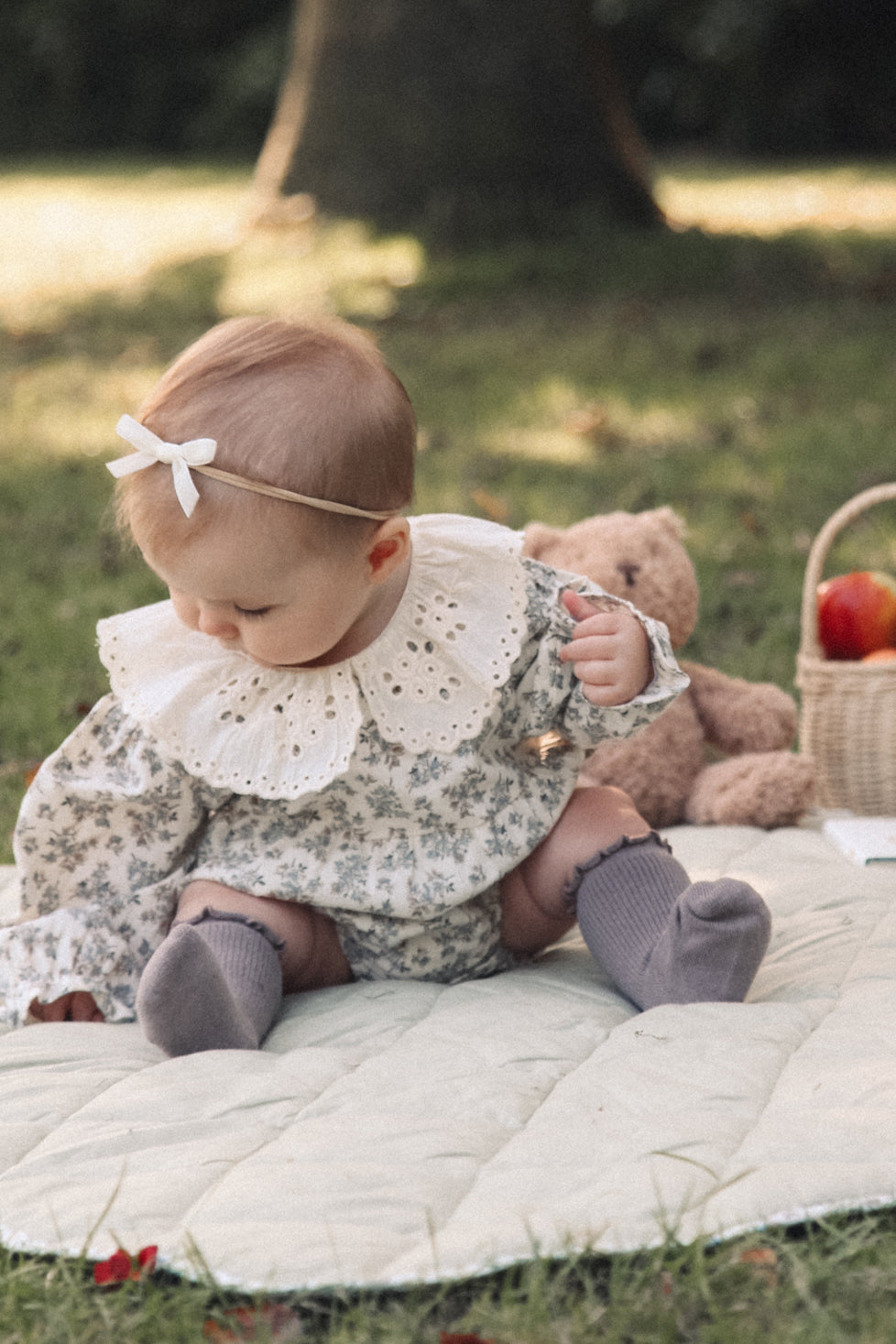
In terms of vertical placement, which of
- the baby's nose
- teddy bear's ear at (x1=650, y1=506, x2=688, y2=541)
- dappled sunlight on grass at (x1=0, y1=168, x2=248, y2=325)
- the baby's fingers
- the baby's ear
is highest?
dappled sunlight on grass at (x1=0, y1=168, x2=248, y2=325)

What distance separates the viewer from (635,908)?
2.04 meters

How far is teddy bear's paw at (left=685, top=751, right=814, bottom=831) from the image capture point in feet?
8.84

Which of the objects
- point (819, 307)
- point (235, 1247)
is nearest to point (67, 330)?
point (819, 307)

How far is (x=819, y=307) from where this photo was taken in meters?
7.64

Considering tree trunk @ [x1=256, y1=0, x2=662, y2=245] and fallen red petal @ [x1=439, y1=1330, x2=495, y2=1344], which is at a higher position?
tree trunk @ [x1=256, y1=0, x2=662, y2=245]

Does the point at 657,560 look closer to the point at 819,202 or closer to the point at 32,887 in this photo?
the point at 32,887

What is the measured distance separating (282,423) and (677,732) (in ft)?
3.87

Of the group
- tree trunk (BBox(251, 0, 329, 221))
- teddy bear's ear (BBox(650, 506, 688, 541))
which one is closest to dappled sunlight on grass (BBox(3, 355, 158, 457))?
tree trunk (BBox(251, 0, 329, 221))

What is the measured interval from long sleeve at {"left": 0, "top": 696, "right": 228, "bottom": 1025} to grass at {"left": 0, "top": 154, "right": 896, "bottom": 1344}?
1.99 feet

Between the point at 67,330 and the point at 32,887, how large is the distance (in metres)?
5.83

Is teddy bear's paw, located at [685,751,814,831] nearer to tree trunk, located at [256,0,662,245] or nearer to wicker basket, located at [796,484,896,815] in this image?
wicker basket, located at [796,484,896,815]

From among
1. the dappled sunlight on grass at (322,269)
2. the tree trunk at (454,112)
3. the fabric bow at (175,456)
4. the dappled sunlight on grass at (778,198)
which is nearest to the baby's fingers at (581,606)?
the fabric bow at (175,456)

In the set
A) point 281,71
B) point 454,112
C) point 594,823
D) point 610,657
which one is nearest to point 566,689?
point 610,657

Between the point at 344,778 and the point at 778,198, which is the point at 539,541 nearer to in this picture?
the point at 344,778
